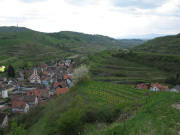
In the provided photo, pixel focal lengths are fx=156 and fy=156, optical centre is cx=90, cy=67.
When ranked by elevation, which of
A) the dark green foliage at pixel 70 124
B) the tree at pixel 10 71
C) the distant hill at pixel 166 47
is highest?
the distant hill at pixel 166 47

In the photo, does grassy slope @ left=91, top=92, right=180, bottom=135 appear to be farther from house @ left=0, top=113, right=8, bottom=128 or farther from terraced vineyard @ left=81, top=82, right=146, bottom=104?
house @ left=0, top=113, right=8, bottom=128

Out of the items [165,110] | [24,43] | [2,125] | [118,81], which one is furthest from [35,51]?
[165,110]

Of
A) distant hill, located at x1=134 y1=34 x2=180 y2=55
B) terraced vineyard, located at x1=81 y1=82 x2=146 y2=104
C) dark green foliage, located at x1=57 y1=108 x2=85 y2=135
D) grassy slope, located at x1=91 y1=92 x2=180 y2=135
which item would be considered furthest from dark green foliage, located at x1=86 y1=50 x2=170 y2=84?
grassy slope, located at x1=91 y1=92 x2=180 y2=135

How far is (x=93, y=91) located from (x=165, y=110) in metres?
15.0

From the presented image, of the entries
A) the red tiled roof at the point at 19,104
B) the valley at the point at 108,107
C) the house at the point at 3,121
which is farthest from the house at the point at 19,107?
the house at the point at 3,121

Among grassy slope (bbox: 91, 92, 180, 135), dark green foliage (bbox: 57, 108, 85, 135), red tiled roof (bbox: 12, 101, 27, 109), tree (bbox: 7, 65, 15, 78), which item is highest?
grassy slope (bbox: 91, 92, 180, 135)

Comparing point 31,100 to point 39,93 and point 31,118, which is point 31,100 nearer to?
point 39,93

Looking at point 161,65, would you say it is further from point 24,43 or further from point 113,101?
point 24,43

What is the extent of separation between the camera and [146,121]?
873 cm

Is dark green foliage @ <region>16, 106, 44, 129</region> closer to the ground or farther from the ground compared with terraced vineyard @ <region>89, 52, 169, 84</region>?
closer to the ground

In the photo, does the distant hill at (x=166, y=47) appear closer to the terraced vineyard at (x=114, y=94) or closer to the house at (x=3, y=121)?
the terraced vineyard at (x=114, y=94)

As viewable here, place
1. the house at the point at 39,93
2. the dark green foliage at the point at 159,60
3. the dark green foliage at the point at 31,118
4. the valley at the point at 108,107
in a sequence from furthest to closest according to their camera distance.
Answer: the dark green foliage at the point at 159,60, the house at the point at 39,93, the dark green foliage at the point at 31,118, the valley at the point at 108,107

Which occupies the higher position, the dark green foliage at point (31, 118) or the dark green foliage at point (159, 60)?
the dark green foliage at point (159, 60)

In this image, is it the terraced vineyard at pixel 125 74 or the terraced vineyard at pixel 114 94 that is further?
the terraced vineyard at pixel 125 74
